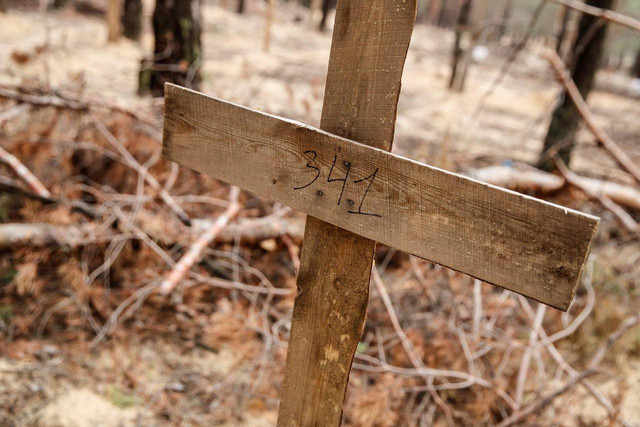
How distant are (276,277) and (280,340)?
616 millimetres

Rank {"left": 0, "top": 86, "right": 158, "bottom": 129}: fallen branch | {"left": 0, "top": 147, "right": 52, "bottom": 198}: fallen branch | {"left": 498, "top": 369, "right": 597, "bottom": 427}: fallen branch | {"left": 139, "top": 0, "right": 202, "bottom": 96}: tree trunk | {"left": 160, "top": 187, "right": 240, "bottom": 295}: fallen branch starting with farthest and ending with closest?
{"left": 139, "top": 0, "right": 202, "bottom": 96}: tree trunk
{"left": 0, "top": 86, "right": 158, "bottom": 129}: fallen branch
{"left": 0, "top": 147, "right": 52, "bottom": 198}: fallen branch
{"left": 160, "top": 187, "right": 240, "bottom": 295}: fallen branch
{"left": 498, "top": 369, "right": 597, "bottom": 427}: fallen branch

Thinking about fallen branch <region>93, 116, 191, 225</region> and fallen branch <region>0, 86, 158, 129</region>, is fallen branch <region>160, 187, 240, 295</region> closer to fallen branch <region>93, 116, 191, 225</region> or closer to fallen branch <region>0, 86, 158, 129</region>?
fallen branch <region>93, 116, 191, 225</region>

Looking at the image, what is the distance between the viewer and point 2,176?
9.68 feet

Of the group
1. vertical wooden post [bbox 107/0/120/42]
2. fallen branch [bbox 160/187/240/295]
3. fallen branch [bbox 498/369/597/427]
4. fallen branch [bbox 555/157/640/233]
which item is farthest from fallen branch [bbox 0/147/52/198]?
vertical wooden post [bbox 107/0/120/42]

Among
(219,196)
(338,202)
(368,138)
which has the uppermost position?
(368,138)

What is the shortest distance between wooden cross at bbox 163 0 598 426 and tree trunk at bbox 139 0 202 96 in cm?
379

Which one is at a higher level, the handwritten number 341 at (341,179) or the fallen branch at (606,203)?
the handwritten number 341 at (341,179)

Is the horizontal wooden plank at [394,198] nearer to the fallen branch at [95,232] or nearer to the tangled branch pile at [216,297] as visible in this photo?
the tangled branch pile at [216,297]

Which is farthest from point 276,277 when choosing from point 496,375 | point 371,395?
point 496,375

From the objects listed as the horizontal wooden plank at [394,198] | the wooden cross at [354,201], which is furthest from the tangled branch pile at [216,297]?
the horizontal wooden plank at [394,198]

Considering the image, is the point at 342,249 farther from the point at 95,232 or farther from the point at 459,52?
the point at 459,52

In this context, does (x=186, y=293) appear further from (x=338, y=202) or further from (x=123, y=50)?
(x=123, y=50)

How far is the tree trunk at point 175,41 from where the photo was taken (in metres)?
4.72

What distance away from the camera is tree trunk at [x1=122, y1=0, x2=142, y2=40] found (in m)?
9.14
